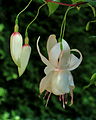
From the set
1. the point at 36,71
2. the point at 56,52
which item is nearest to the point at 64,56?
the point at 56,52

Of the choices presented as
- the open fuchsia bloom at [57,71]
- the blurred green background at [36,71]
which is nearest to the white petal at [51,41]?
the open fuchsia bloom at [57,71]

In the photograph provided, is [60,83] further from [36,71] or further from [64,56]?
[36,71]

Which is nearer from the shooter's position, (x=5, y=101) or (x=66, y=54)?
(x=66, y=54)

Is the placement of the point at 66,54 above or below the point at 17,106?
above

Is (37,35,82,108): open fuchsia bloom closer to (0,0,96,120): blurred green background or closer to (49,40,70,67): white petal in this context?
(49,40,70,67): white petal

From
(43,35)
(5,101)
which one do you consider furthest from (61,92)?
(43,35)

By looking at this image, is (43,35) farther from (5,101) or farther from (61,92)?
(61,92)
